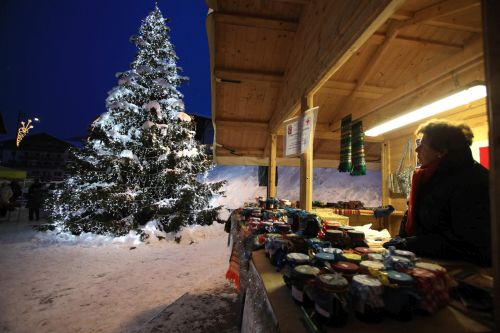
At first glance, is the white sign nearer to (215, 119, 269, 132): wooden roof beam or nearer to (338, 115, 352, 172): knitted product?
(338, 115, 352, 172): knitted product

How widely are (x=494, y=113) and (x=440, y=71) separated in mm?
3244

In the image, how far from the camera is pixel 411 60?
14.8ft

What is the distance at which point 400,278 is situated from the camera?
1.06 meters

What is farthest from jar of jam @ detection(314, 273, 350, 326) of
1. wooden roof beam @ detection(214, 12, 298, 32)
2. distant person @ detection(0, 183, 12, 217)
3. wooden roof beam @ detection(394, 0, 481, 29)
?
distant person @ detection(0, 183, 12, 217)

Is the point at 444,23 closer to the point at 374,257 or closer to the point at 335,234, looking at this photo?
the point at 335,234

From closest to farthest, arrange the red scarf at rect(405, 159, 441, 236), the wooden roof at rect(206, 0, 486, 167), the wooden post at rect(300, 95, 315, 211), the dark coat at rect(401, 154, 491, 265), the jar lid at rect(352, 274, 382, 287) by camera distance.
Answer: the jar lid at rect(352, 274, 382, 287)
the dark coat at rect(401, 154, 491, 265)
the red scarf at rect(405, 159, 441, 236)
the wooden roof at rect(206, 0, 486, 167)
the wooden post at rect(300, 95, 315, 211)

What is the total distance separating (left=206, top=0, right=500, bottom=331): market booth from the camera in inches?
121

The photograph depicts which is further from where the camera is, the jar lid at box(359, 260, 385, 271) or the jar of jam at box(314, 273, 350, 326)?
the jar lid at box(359, 260, 385, 271)

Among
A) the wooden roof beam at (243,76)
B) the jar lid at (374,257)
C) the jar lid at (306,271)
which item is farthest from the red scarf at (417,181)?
the wooden roof beam at (243,76)

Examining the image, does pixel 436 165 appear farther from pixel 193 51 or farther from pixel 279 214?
pixel 193 51

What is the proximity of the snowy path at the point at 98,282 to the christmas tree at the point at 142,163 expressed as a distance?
115 centimetres

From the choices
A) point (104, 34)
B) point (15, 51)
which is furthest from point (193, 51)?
point (15, 51)

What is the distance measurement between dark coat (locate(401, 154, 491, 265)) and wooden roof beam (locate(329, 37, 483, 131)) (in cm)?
217

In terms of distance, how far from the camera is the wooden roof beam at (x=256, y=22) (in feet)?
13.2
